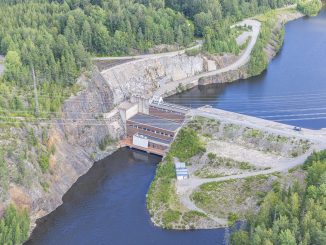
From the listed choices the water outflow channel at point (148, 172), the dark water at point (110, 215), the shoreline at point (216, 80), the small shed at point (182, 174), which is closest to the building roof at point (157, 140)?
the water outflow channel at point (148, 172)

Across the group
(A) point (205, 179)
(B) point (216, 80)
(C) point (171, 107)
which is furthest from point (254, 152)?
(B) point (216, 80)

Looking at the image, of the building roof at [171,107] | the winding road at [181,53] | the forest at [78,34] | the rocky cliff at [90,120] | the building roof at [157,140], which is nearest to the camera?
the rocky cliff at [90,120]

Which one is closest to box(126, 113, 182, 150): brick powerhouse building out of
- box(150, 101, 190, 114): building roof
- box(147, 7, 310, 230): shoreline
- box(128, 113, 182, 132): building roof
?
box(128, 113, 182, 132): building roof

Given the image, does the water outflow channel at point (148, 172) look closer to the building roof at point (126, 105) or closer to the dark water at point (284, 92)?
the dark water at point (284, 92)

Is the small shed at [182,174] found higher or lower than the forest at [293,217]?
lower

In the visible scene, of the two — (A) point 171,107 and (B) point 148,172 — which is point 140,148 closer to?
(B) point 148,172

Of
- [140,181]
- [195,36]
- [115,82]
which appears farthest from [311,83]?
[140,181]
